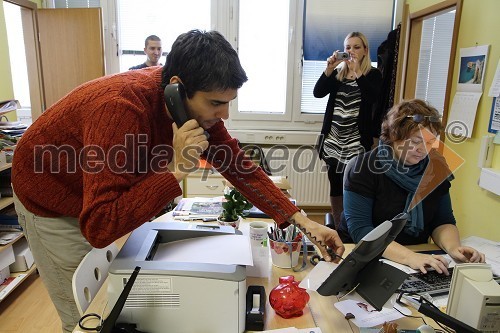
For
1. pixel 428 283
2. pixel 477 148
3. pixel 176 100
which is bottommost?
pixel 428 283

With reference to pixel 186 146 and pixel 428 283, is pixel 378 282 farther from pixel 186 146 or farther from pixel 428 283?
pixel 186 146

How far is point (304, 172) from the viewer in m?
3.74

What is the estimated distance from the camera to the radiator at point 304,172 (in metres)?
3.72

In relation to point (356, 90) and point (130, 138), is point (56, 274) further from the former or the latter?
point (356, 90)

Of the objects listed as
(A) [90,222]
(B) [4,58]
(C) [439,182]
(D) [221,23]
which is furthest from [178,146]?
(D) [221,23]

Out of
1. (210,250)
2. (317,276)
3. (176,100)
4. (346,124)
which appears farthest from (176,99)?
(346,124)

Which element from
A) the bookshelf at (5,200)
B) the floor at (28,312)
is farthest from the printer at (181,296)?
the bookshelf at (5,200)

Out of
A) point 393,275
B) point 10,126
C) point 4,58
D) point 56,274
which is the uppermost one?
point 4,58

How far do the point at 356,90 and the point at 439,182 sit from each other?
1.47m

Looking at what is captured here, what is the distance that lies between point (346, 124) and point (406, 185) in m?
1.46

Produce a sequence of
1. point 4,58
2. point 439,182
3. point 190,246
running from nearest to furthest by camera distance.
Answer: point 190,246, point 439,182, point 4,58

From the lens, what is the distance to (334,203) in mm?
2895

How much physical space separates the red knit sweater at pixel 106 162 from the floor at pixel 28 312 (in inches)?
50.9

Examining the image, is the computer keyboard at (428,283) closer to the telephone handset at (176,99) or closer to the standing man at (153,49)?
the telephone handset at (176,99)
